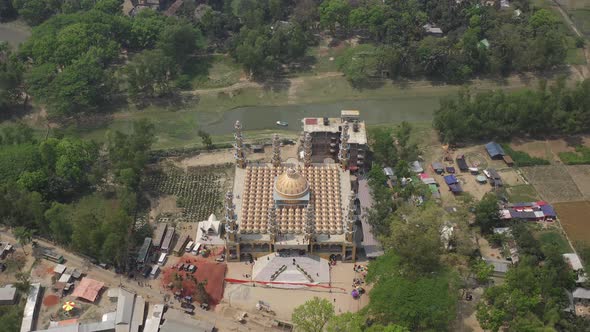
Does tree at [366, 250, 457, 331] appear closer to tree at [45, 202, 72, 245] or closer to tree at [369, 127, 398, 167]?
tree at [369, 127, 398, 167]

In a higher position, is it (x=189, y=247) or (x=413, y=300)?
(x=413, y=300)

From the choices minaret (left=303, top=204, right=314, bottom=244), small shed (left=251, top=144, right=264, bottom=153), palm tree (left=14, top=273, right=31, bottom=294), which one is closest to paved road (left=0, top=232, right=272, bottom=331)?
palm tree (left=14, top=273, right=31, bottom=294)

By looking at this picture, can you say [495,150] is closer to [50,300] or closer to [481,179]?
[481,179]

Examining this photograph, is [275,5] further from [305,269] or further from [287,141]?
[305,269]

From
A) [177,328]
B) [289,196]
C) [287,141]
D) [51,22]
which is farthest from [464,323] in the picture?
[51,22]

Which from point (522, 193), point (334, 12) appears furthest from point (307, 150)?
point (334, 12)

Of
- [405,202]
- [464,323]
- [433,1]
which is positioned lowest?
[464,323]

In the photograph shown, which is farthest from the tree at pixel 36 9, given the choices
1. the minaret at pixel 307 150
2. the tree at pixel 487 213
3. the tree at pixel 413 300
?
the tree at pixel 487 213

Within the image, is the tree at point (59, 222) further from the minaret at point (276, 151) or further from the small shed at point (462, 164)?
the small shed at point (462, 164)
